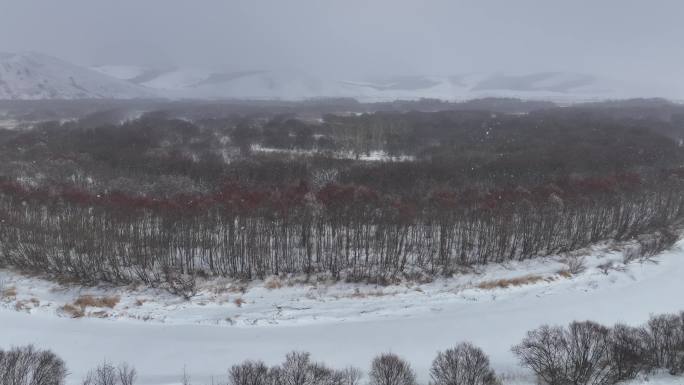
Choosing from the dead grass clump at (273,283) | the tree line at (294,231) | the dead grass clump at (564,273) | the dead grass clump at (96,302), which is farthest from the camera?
the dead grass clump at (564,273)

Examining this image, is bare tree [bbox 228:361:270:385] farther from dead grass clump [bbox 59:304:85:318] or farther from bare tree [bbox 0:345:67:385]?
dead grass clump [bbox 59:304:85:318]

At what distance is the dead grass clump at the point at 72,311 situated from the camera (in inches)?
572

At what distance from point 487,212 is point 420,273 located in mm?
4956

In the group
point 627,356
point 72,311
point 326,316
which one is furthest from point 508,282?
point 72,311

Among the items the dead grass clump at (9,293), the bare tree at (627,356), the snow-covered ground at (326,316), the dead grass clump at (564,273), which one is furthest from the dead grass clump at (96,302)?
the dead grass clump at (564,273)

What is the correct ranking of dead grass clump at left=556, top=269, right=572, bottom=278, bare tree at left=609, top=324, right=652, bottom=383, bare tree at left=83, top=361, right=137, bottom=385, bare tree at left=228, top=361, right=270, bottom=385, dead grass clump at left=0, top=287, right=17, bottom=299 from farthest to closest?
dead grass clump at left=556, top=269, right=572, bottom=278
dead grass clump at left=0, top=287, right=17, bottom=299
bare tree at left=83, top=361, right=137, bottom=385
bare tree at left=609, top=324, right=652, bottom=383
bare tree at left=228, top=361, right=270, bottom=385

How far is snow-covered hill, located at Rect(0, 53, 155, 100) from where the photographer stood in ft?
472

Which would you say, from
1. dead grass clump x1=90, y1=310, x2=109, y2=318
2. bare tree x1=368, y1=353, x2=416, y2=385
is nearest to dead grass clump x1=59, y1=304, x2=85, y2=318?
dead grass clump x1=90, y1=310, x2=109, y2=318

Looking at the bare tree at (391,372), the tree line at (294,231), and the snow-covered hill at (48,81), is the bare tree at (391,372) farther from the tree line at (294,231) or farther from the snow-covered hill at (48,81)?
the snow-covered hill at (48,81)

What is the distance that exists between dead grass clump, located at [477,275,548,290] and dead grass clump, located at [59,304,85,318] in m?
14.4

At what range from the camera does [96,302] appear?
1525 cm

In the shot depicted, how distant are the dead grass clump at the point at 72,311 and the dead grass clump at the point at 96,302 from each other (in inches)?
8.4

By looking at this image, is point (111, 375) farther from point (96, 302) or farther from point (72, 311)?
point (96, 302)

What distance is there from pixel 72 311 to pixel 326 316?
862 centimetres
